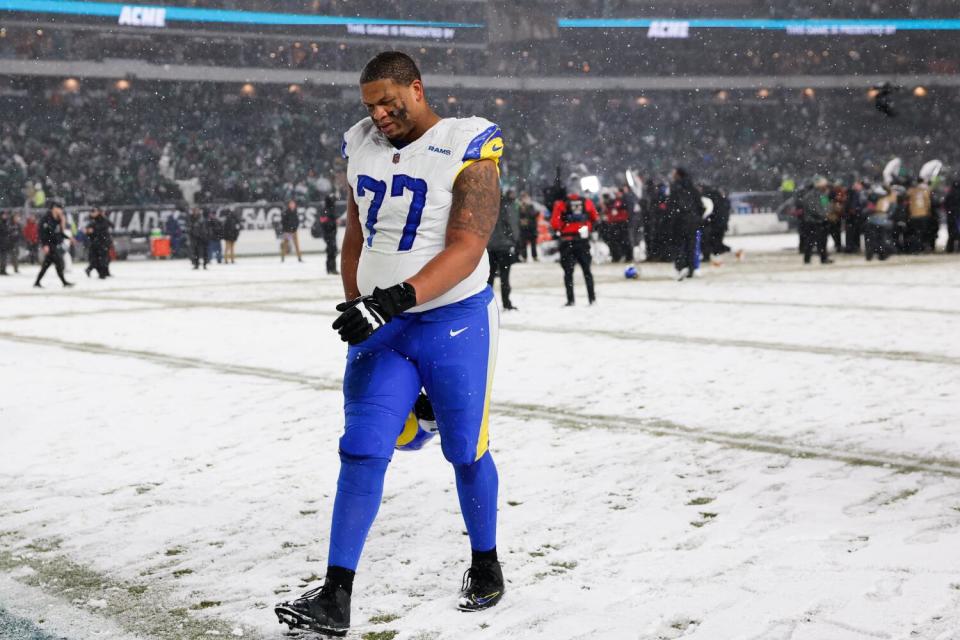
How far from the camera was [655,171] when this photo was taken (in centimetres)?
4766

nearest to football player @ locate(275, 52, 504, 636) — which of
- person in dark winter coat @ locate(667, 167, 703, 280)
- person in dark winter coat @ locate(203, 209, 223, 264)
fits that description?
person in dark winter coat @ locate(667, 167, 703, 280)

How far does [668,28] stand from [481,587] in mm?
50460

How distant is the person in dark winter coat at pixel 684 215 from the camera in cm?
1705

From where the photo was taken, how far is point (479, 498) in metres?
3.54

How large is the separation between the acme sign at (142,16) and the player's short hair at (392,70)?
3887 centimetres

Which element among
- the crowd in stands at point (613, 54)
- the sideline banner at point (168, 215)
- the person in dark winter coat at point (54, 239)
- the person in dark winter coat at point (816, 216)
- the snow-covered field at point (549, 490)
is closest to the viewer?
the snow-covered field at point (549, 490)

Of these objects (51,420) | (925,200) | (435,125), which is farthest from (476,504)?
(925,200)

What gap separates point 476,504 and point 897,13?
58.1m

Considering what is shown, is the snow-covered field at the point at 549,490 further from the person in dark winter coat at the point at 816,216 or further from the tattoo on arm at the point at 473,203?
the person in dark winter coat at the point at 816,216

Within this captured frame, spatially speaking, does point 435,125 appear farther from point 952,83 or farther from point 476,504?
point 952,83

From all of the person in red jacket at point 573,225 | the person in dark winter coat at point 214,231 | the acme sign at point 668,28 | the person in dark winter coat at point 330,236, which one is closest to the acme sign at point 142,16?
the person in dark winter coat at point 214,231

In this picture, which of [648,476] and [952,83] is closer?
→ [648,476]

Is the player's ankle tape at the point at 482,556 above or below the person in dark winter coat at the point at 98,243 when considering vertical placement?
below

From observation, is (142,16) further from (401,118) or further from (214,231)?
(401,118)
